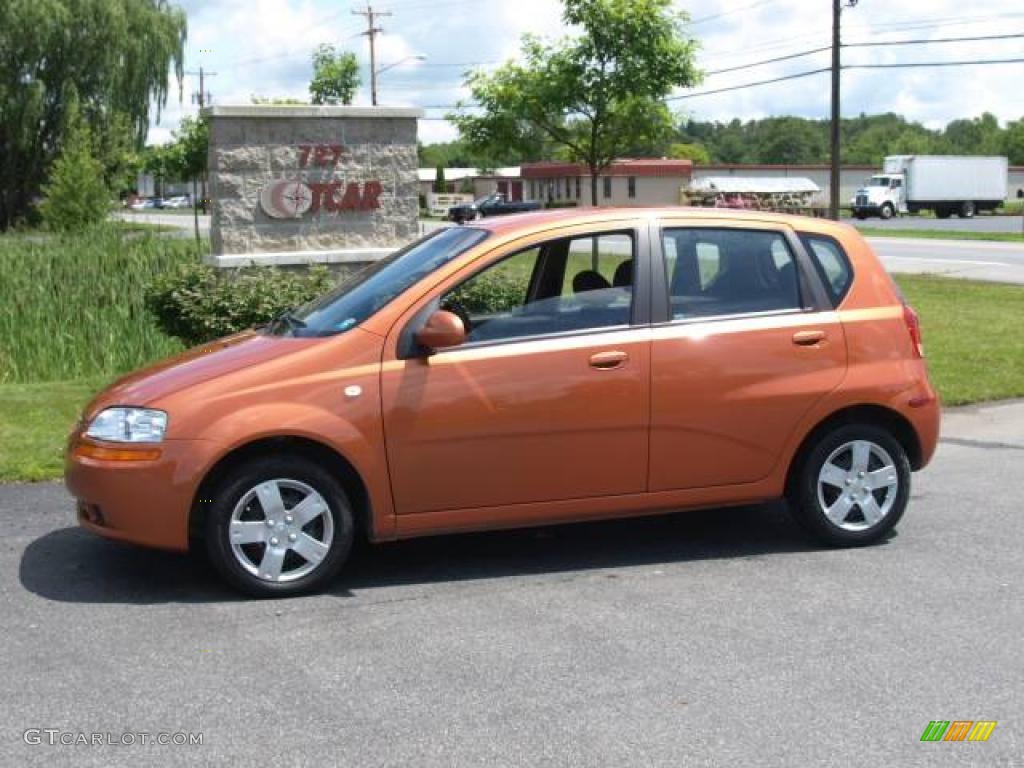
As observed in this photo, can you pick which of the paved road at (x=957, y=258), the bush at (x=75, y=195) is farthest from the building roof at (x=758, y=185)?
the bush at (x=75, y=195)

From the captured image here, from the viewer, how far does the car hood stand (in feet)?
17.5

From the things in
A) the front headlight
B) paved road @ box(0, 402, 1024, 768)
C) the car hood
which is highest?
the car hood

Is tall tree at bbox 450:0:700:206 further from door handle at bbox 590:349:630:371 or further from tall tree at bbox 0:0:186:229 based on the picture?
tall tree at bbox 0:0:186:229

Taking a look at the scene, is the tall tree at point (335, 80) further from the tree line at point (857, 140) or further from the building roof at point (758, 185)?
the tree line at point (857, 140)

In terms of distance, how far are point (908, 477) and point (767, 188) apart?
6969 centimetres

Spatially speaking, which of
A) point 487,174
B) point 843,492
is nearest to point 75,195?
point 843,492

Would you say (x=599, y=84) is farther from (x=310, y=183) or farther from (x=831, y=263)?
(x=831, y=263)

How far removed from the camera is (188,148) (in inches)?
1938

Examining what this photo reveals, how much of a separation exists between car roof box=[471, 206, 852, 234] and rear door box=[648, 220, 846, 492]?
70mm

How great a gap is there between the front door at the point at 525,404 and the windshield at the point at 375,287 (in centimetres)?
20

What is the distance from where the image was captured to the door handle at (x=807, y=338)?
5965 millimetres

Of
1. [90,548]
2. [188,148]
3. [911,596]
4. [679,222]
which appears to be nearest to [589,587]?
[911,596]

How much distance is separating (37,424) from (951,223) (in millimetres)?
54150

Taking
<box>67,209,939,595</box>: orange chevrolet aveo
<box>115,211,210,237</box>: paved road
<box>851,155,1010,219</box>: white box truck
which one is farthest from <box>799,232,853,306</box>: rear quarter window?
<box>851,155,1010,219</box>: white box truck
